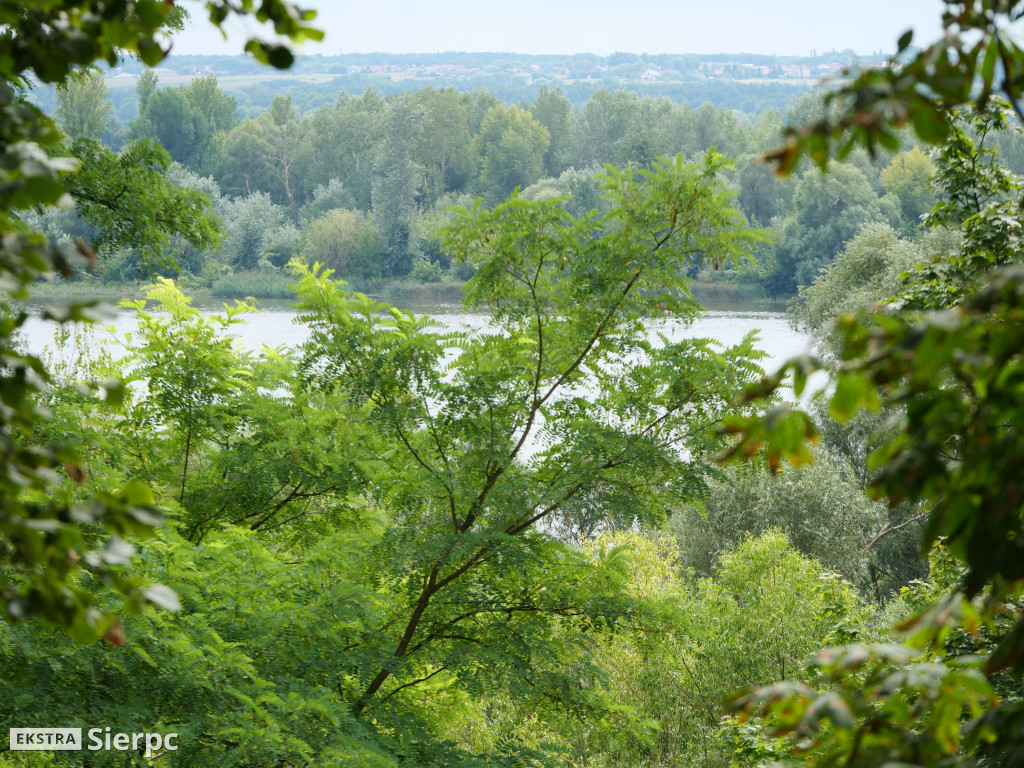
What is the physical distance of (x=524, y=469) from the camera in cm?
747

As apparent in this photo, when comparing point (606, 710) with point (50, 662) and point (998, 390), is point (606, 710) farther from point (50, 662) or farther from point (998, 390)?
point (998, 390)

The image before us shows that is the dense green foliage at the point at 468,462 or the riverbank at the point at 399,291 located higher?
the dense green foliage at the point at 468,462

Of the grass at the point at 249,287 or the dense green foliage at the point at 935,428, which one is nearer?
Result: the dense green foliage at the point at 935,428

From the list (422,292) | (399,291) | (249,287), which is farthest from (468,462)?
(399,291)

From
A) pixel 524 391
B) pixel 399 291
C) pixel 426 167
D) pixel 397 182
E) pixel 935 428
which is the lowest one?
pixel 399 291

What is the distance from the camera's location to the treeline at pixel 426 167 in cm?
4584

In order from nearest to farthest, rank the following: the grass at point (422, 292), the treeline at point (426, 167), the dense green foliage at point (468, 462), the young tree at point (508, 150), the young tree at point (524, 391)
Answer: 1. the dense green foliage at point (468, 462)
2. the young tree at point (524, 391)
3. the grass at point (422, 292)
4. the treeline at point (426, 167)
5. the young tree at point (508, 150)

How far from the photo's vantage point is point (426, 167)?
61844 millimetres

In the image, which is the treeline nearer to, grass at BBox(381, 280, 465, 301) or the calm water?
grass at BBox(381, 280, 465, 301)

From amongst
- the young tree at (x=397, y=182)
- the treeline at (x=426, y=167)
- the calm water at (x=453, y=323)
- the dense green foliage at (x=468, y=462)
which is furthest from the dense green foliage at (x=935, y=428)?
the young tree at (x=397, y=182)

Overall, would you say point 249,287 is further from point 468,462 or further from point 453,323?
point 468,462

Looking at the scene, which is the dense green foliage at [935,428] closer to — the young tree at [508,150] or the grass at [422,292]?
the grass at [422,292]

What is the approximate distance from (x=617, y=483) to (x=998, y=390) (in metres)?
5.85

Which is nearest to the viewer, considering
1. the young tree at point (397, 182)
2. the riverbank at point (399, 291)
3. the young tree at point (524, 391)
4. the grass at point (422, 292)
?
the young tree at point (524, 391)
